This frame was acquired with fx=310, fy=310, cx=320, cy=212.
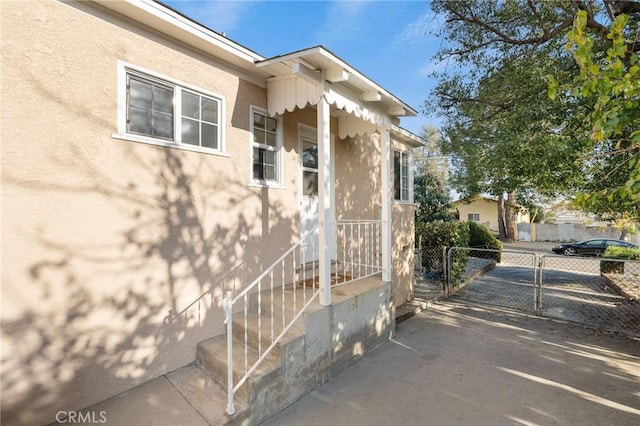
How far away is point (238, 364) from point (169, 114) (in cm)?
317

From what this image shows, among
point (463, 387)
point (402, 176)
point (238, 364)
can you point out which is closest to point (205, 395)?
point (238, 364)

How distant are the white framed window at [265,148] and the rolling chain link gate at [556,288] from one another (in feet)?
15.2

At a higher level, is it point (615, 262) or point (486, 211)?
point (486, 211)

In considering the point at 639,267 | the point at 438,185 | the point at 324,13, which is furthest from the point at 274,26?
the point at 639,267

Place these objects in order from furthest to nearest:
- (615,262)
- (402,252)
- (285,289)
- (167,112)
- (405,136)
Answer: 1. (615,262)
2. (402,252)
3. (405,136)
4. (285,289)
5. (167,112)

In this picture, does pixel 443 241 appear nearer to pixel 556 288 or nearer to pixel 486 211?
pixel 556 288

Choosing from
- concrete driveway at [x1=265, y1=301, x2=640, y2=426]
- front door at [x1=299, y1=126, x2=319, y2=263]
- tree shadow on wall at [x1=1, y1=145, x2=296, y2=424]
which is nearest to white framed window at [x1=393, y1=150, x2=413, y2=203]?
front door at [x1=299, y1=126, x2=319, y2=263]

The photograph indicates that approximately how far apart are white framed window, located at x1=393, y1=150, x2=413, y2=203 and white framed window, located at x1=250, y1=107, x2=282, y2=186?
367cm

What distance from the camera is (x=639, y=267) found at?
37.9ft

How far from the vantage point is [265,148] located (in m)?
5.09

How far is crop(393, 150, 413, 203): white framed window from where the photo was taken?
8016 mm

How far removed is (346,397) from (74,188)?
12.8ft

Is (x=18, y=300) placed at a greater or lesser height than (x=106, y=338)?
greater

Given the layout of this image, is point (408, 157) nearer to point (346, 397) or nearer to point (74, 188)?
point (346, 397)
